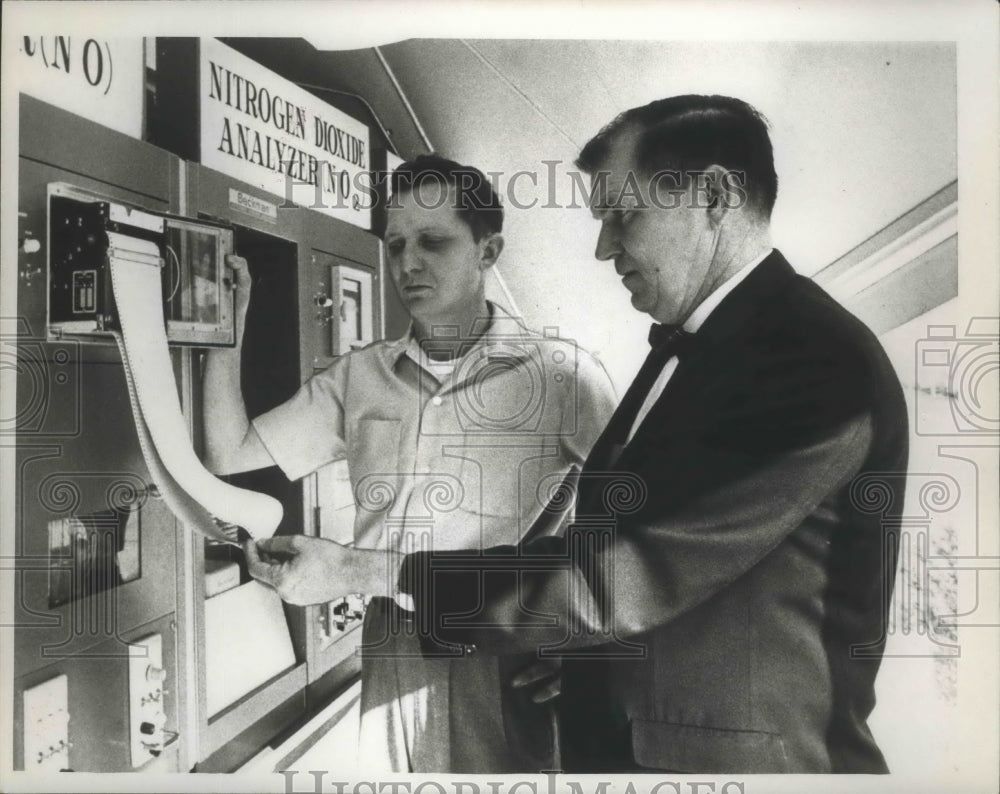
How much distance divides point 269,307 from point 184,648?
0.79m

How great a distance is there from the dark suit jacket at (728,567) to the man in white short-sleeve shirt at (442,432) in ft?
0.22

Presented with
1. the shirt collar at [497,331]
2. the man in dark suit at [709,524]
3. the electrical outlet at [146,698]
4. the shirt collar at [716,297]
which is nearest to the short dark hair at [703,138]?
the man in dark suit at [709,524]

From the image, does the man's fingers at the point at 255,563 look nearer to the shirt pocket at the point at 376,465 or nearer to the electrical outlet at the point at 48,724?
the shirt pocket at the point at 376,465

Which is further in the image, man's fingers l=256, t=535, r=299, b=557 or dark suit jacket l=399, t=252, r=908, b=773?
man's fingers l=256, t=535, r=299, b=557

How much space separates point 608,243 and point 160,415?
105 centimetres

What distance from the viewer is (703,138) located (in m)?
1.67

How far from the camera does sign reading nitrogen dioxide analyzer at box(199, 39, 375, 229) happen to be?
1.69 m

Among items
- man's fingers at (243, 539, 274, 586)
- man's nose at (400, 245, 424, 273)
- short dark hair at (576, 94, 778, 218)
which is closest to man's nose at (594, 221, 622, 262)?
short dark hair at (576, 94, 778, 218)

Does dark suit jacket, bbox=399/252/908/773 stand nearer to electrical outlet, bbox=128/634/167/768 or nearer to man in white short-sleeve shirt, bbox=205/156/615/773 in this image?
man in white short-sleeve shirt, bbox=205/156/615/773

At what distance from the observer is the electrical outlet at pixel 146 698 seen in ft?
5.57

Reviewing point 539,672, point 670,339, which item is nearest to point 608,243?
point 670,339

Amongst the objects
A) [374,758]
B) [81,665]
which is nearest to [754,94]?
[374,758]

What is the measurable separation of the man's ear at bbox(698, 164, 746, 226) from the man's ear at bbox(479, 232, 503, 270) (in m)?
0.44

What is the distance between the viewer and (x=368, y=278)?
5.61 feet
